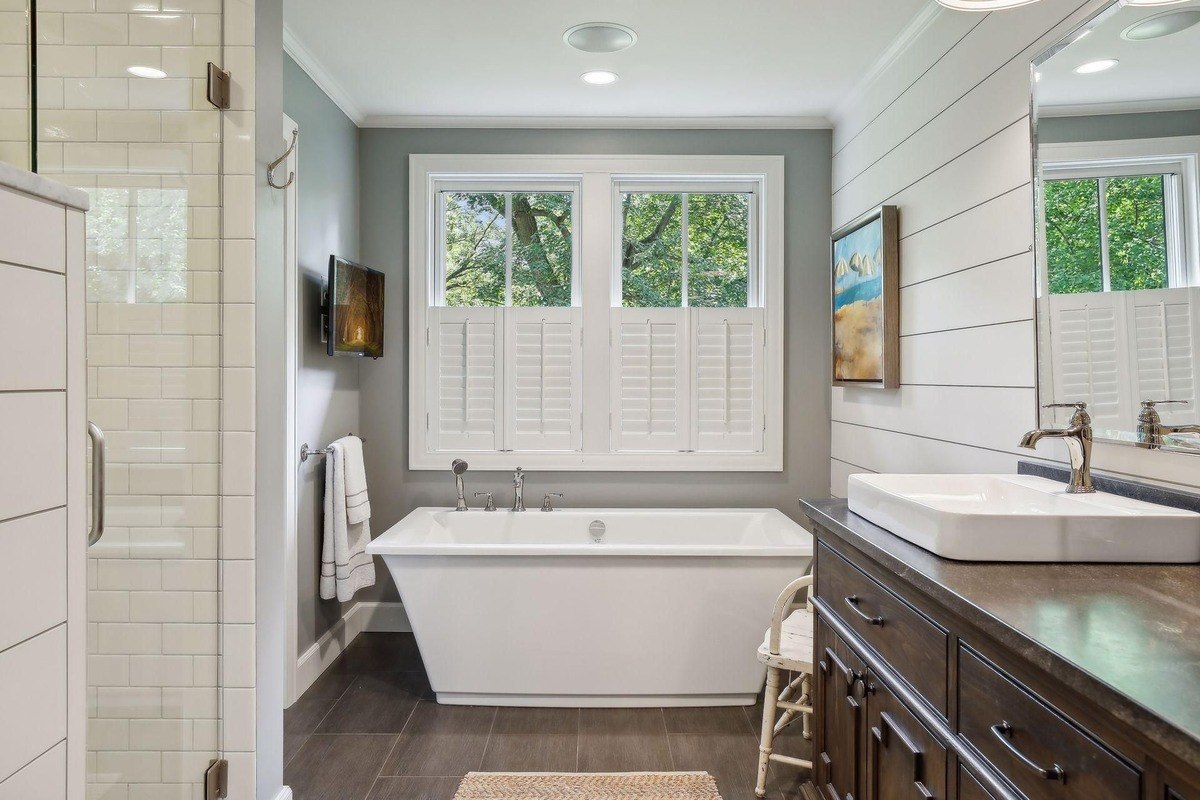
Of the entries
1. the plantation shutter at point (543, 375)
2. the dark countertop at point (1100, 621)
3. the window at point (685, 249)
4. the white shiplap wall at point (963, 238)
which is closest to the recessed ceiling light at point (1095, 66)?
the white shiplap wall at point (963, 238)

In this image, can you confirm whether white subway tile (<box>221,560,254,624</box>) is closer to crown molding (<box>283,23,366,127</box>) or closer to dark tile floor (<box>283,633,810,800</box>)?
dark tile floor (<box>283,633,810,800</box>)

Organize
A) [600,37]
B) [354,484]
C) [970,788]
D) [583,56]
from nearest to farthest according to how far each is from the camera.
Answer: [970,788]
[600,37]
[583,56]
[354,484]

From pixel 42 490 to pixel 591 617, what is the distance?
7.14 ft

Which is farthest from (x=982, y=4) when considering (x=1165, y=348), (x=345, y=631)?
(x=345, y=631)

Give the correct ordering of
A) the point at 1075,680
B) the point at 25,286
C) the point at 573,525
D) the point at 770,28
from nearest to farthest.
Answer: the point at 25,286
the point at 1075,680
the point at 770,28
the point at 573,525

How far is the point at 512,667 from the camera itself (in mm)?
2750

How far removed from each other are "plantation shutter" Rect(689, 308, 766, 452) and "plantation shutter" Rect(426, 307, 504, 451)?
99 cm

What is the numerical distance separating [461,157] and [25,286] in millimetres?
3002

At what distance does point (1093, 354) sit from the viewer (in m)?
1.65

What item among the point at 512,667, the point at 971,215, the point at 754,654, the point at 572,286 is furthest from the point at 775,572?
the point at 572,286

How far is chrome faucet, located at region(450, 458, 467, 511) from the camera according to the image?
3.35 m

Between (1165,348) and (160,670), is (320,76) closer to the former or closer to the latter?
(160,670)

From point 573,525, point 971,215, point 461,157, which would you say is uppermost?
point 461,157

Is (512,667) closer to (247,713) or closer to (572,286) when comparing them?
(247,713)
